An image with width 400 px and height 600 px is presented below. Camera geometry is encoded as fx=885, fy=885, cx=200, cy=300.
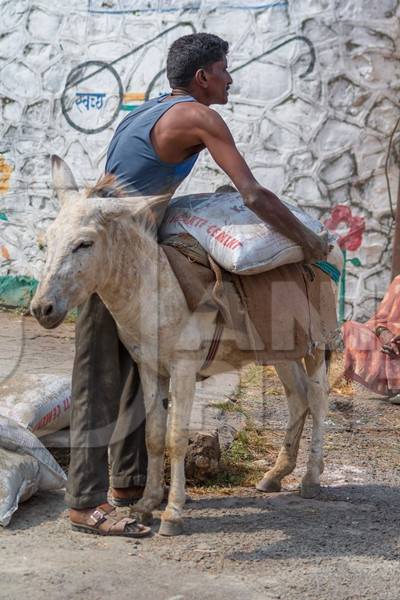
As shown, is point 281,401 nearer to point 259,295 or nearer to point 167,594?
point 259,295

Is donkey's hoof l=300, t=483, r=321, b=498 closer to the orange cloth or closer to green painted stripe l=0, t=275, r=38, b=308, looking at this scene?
the orange cloth

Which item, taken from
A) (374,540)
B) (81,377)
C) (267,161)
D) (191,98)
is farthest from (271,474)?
(267,161)

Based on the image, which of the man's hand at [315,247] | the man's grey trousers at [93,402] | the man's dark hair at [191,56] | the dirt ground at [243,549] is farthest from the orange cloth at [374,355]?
the man's dark hair at [191,56]

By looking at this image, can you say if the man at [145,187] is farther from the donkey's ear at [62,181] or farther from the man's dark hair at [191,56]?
the donkey's ear at [62,181]

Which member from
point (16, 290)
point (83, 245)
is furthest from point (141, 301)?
point (16, 290)

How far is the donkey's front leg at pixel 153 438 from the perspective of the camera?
407 centimetres

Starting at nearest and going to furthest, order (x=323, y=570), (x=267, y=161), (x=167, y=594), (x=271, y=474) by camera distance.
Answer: (x=167, y=594)
(x=323, y=570)
(x=271, y=474)
(x=267, y=161)

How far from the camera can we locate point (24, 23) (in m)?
8.99

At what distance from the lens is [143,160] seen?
3939 mm

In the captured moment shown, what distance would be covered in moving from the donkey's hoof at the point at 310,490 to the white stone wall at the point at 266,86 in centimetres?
364

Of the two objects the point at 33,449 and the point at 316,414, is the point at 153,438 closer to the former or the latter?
the point at 33,449

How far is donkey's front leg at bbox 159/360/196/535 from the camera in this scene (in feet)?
13.0

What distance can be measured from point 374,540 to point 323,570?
0.47 meters

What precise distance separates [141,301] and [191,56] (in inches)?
46.1
